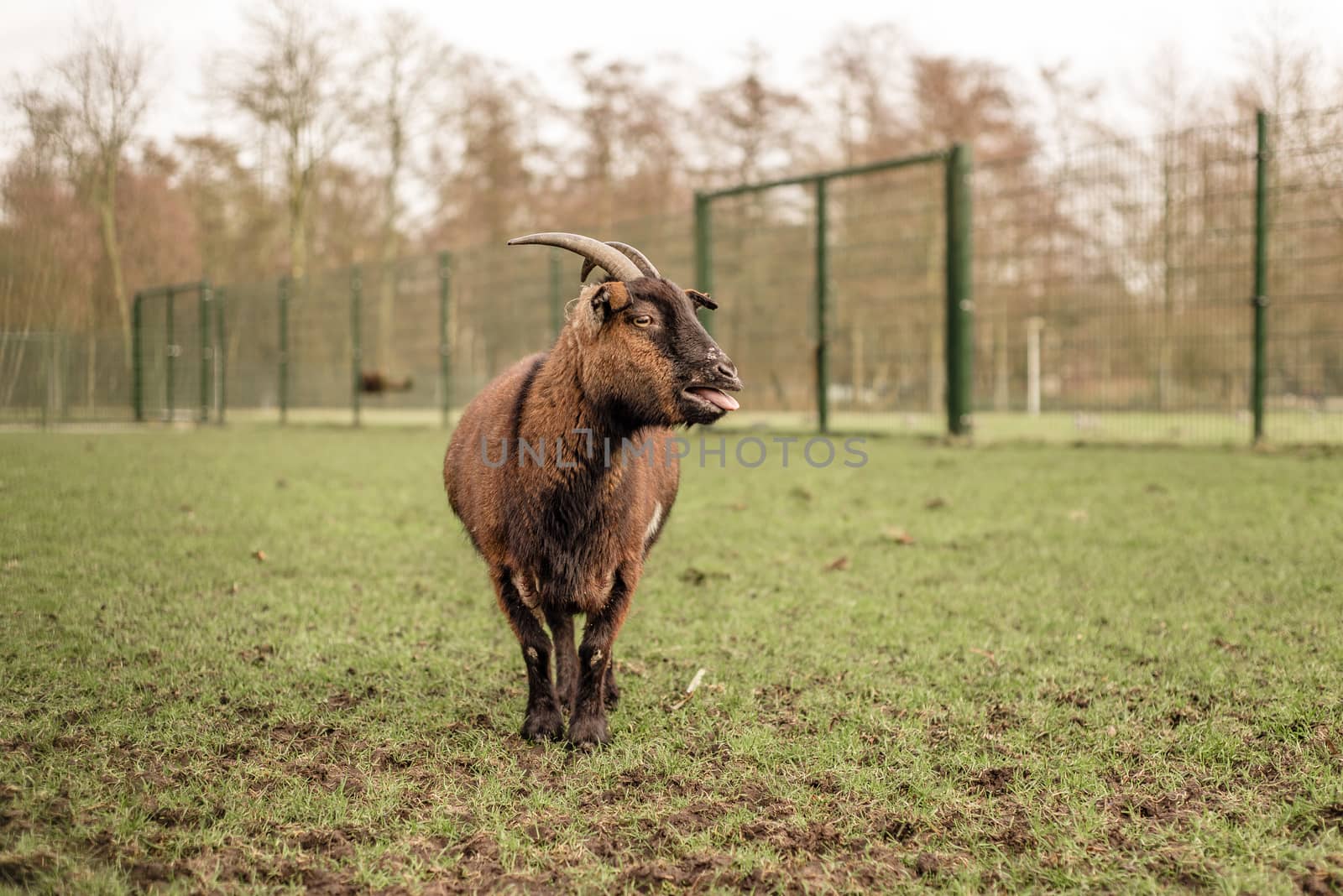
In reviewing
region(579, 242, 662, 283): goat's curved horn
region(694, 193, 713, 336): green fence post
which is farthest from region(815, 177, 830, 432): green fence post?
region(579, 242, 662, 283): goat's curved horn

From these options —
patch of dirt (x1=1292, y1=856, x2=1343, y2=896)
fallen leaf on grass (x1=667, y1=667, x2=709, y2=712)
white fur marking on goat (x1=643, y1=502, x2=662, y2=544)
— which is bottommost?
patch of dirt (x1=1292, y1=856, x2=1343, y2=896)

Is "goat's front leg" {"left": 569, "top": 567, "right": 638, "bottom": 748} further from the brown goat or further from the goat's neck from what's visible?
the goat's neck

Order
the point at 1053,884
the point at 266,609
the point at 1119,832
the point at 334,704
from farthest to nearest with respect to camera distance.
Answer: the point at 266,609 < the point at 334,704 < the point at 1119,832 < the point at 1053,884

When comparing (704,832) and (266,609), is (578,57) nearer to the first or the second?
(266,609)

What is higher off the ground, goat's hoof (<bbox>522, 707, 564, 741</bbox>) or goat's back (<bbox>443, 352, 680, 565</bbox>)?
goat's back (<bbox>443, 352, 680, 565</bbox>)

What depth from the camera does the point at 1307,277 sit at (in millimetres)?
11086

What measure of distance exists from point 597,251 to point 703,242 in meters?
12.9

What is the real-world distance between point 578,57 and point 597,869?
31.8 metres

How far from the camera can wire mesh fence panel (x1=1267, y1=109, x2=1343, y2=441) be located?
36.1ft

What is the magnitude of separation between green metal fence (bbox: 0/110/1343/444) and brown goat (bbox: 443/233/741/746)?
4395mm

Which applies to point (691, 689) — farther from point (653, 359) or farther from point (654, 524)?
point (653, 359)

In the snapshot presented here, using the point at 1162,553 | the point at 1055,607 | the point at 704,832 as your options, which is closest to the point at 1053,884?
the point at 704,832

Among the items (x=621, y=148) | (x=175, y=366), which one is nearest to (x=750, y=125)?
(x=621, y=148)

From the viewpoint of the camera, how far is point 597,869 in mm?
2436
